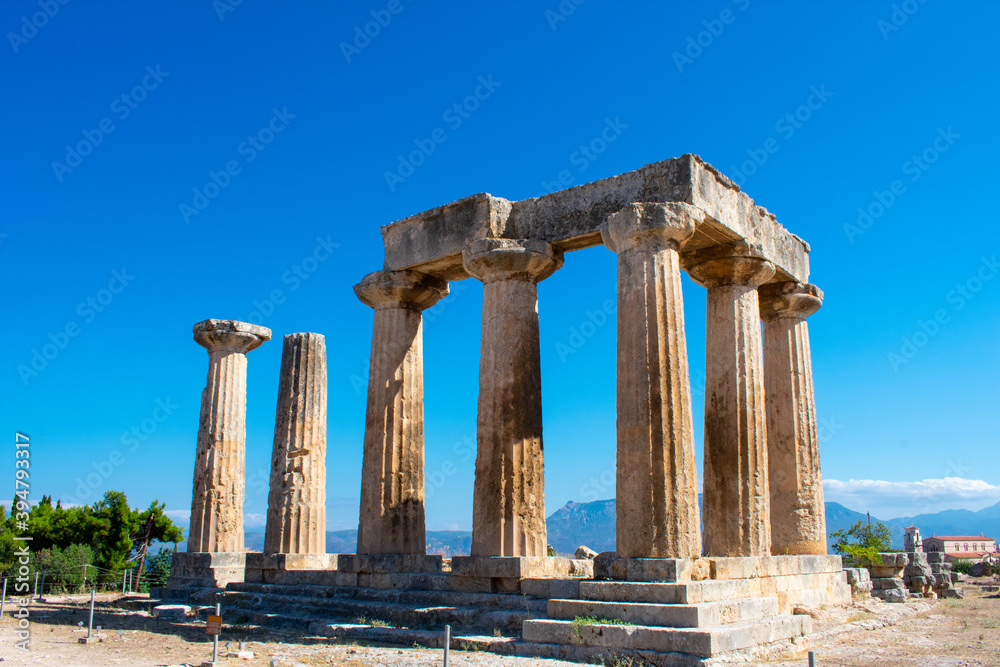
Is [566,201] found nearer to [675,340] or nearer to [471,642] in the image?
[675,340]

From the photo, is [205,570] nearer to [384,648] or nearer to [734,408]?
[384,648]

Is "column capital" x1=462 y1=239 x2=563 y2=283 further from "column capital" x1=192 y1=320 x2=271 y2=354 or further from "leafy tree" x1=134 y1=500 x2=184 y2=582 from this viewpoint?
"leafy tree" x1=134 y1=500 x2=184 y2=582

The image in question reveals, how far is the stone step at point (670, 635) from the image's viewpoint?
1048cm

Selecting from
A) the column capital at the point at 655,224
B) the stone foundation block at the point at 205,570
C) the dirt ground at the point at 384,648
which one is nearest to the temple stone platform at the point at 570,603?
the dirt ground at the point at 384,648

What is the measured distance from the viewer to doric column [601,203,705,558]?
1308 centimetres

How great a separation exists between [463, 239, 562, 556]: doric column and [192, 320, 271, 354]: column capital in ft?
33.3

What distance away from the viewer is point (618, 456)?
542 inches

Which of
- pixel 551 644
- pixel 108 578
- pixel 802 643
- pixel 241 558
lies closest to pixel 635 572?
pixel 551 644

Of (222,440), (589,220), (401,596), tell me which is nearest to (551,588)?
(401,596)

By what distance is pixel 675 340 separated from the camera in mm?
13852

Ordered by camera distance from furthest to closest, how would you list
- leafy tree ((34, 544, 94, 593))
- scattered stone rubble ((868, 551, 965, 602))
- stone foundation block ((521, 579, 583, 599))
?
leafy tree ((34, 544, 94, 593)), scattered stone rubble ((868, 551, 965, 602)), stone foundation block ((521, 579, 583, 599))

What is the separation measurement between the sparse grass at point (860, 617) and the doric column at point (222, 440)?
1611 cm

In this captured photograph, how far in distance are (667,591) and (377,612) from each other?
234 inches

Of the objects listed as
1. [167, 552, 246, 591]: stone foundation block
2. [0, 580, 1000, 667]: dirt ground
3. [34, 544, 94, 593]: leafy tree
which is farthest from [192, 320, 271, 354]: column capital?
[34, 544, 94, 593]: leafy tree
